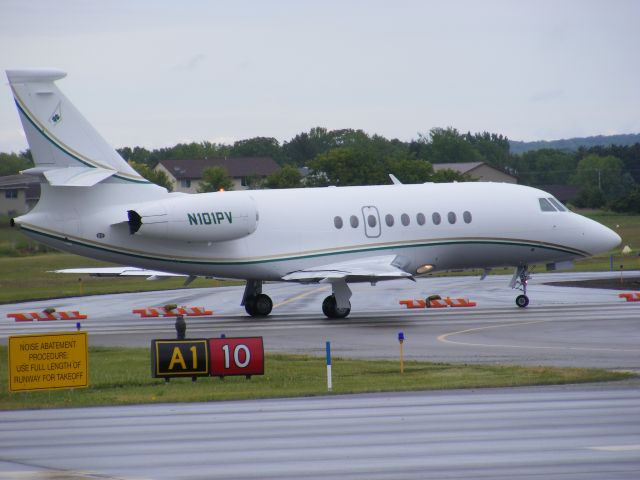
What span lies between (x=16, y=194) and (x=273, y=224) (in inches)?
499

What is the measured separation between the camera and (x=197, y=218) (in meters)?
35.1

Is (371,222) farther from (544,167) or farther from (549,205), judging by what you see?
(544,167)

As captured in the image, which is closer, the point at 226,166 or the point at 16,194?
the point at 16,194

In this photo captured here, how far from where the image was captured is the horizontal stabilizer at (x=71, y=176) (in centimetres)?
3334

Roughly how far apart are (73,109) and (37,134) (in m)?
1.29

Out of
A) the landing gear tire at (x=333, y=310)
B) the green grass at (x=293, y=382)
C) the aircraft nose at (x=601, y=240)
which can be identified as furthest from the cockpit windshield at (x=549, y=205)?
the green grass at (x=293, y=382)

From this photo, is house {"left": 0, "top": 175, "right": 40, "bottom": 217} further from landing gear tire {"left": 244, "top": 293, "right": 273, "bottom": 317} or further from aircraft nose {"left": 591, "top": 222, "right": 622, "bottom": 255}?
aircraft nose {"left": 591, "top": 222, "right": 622, "bottom": 255}

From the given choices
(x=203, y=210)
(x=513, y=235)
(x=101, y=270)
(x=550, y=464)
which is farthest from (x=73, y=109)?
(x=550, y=464)

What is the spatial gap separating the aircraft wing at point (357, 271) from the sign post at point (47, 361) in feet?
43.0

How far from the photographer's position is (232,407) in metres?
20.7

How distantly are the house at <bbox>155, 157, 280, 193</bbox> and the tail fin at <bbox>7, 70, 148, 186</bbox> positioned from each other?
9085cm

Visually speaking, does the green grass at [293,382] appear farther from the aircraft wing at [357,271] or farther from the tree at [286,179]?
the tree at [286,179]

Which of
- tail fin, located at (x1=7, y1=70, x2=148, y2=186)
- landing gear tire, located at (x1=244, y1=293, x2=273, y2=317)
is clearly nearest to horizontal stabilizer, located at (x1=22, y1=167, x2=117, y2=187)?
tail fin, located at (x1=7, y1=70, x2=148, y2=186)

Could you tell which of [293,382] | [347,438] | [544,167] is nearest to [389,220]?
[293,382]
